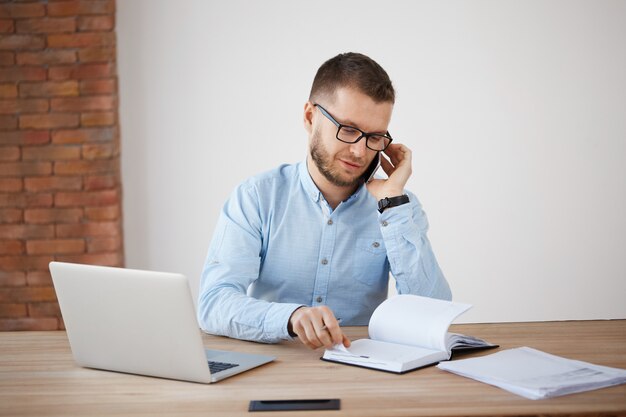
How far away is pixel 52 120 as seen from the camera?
11.6ft

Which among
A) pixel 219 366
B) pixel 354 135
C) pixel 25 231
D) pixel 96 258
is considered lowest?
pixel 96 258

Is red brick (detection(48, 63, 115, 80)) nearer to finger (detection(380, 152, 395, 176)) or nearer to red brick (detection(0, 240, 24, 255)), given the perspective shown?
red brick (detection(0, 240, 24, 255))

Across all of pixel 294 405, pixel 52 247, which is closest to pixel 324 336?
pixel 294 405

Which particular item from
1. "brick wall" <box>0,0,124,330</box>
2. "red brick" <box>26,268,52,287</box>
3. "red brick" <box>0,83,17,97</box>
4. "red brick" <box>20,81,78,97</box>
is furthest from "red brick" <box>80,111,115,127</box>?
"red brick" <box>26,268,52,287</box>

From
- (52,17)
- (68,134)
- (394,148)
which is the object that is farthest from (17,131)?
(394,148)

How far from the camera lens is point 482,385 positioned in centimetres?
135

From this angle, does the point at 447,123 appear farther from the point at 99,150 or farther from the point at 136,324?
the point at 136,324

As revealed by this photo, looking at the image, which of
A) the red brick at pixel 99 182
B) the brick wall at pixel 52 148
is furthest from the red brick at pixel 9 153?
the red brick at pixel 99 182

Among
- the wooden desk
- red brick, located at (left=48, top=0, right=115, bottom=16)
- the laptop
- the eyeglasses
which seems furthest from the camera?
red brick, located at (left=48, top=0, right=115, bottom=16)

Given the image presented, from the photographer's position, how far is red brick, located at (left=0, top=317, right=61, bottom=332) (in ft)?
11.9

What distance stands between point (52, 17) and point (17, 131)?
1.86 feet

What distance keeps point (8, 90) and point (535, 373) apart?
298 cm

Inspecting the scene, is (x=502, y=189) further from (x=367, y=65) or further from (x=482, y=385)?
(x=482, y=385)

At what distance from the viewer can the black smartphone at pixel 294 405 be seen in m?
1.23
